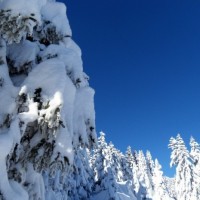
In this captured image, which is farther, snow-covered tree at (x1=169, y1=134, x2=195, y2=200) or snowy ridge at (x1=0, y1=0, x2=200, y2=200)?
snow-covered tree at (x1=169, y1=134, x2=195, y2=200)

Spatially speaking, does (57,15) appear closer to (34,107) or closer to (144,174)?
(34,107)

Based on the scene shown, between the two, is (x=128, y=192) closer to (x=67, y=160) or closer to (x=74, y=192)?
(x=74, y=192)

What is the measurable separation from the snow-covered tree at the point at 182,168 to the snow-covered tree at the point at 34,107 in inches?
1871

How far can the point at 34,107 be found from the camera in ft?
20.7

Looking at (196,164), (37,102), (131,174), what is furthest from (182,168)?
(37,102)

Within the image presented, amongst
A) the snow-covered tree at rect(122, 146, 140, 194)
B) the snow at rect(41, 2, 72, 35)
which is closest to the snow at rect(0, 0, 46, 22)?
the snow at rect(41, 2, 72, 35)

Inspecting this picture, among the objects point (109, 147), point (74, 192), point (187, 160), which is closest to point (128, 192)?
point (187, 160)

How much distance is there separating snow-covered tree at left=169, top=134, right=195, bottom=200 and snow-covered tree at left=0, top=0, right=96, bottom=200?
47.5 meters

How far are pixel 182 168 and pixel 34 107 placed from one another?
1949 inches

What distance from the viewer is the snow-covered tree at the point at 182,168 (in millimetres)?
51969

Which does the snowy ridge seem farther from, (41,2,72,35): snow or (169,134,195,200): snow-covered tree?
(169,134,195,200): snow-covered tree

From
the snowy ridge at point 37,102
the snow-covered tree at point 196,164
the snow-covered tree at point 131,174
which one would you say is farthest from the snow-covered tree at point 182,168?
the snowy ridge at point 37,102

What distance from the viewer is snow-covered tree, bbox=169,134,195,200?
5197 centimetres

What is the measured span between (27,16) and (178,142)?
164ft
